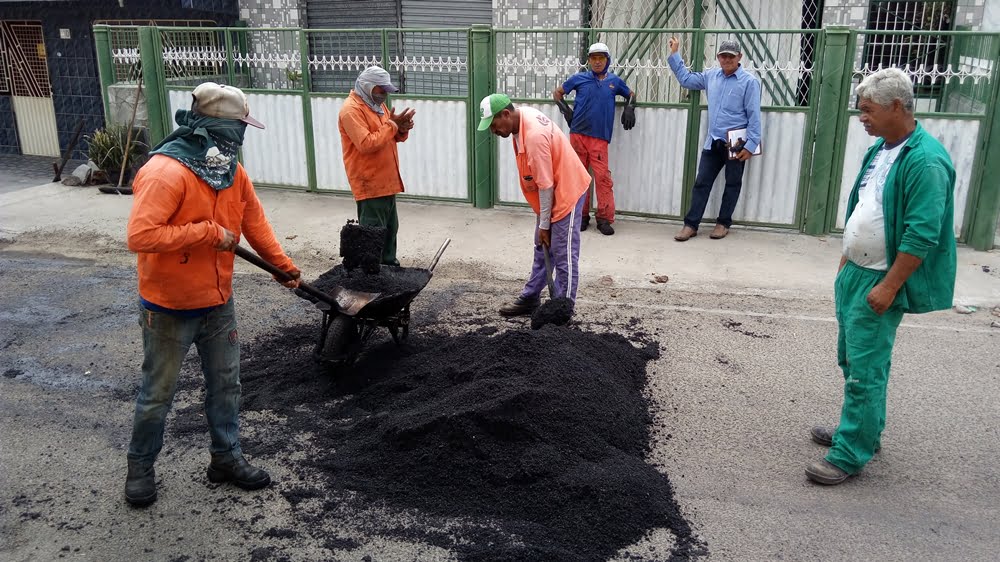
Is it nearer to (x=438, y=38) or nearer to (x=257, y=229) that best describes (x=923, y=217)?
(x=257, y=229)

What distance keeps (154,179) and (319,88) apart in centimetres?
914

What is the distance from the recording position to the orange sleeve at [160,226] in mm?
3684

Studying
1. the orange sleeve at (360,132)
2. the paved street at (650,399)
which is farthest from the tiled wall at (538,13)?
the orange sleeve at (360,132)

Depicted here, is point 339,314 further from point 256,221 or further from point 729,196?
point 729,196

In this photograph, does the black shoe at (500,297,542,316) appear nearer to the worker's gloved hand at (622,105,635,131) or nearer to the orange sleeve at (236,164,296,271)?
the orange sleeve at (236,164,296,271)

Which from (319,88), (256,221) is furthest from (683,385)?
(319,88)

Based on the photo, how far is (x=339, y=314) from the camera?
525 cm

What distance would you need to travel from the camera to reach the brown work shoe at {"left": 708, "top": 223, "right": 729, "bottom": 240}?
8.98 meters

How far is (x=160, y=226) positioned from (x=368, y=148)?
333 cm

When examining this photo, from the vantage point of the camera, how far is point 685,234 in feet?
29.5

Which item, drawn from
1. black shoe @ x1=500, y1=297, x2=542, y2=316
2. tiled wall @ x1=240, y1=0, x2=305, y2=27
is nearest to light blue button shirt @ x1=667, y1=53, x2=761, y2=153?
black shoe @ x1=500, y1=297, x2=542, y2=316

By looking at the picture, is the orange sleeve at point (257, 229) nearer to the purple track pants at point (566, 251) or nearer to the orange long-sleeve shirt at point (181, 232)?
the orange long-sleeve shirt at point (181, 232)

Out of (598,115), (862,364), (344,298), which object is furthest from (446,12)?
(862,364)

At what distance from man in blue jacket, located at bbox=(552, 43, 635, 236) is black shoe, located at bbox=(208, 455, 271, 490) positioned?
215 inches
